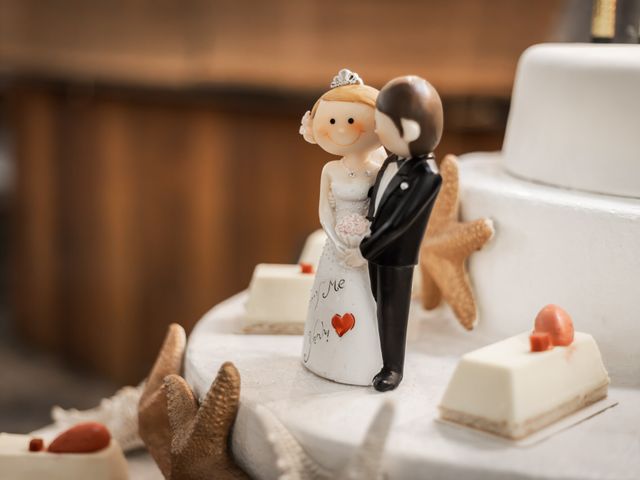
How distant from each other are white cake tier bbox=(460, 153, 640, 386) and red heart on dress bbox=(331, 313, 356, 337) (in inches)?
16.2

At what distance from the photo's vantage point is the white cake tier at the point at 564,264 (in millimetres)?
1697

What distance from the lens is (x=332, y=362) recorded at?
164 cm

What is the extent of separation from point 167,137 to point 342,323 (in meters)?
2.95

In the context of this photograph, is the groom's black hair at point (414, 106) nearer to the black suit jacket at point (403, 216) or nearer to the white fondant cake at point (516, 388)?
the black suit jacket at point (403, 216)

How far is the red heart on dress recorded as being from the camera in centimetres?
162

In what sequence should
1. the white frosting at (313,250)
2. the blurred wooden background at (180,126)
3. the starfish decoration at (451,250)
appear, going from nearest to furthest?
the starfish decoration at (451,250) < the white frosting at (313,250) < the blurred wooden background at (180,126)

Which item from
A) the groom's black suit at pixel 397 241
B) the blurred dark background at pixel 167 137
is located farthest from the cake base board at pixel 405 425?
the blurred dark background at pixel 167 137

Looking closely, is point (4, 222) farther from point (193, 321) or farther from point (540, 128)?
point (540, 128)

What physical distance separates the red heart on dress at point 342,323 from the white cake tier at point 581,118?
0.58 m

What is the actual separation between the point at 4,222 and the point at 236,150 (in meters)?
3.23

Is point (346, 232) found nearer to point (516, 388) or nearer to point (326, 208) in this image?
point (326, 208)

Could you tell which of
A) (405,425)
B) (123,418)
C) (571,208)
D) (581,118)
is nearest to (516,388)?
(405,425)

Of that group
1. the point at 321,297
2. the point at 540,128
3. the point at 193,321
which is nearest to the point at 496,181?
the point at 540,128

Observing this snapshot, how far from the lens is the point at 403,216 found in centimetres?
149
